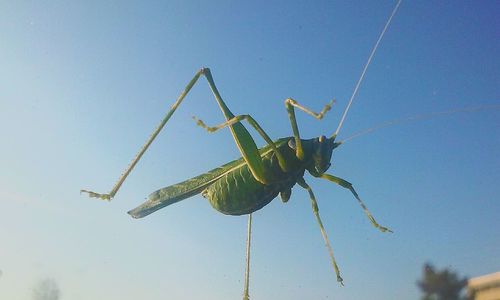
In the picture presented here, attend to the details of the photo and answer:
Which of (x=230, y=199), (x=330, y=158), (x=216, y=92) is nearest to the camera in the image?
(x=230, y=199)

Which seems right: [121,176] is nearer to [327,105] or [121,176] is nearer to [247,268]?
[247,268]

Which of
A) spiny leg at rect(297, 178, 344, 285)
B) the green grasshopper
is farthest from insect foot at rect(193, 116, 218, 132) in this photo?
spiny leg at rect(297, 178, 344, 285)

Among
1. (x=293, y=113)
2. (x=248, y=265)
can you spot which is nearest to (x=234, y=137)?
(x=293, y=113)

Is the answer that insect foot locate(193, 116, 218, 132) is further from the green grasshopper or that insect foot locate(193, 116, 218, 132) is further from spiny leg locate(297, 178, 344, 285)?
spiny leg locate(297, 178, 344, 285)

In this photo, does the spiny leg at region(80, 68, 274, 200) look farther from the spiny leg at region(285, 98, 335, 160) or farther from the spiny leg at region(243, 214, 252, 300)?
the spiny leg at region(243, 214, 252, 300)

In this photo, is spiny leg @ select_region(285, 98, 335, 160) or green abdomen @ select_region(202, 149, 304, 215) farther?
spiny leg @ select_region(285, 98, 335, 160)

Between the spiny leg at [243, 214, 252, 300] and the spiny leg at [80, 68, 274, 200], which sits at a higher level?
the spiny leg at [80, 68, 274, 200]

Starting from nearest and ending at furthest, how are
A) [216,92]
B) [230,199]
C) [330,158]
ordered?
[230,199] < [330,158] < [216,92]

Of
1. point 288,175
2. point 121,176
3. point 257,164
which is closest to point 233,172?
point 257,164
